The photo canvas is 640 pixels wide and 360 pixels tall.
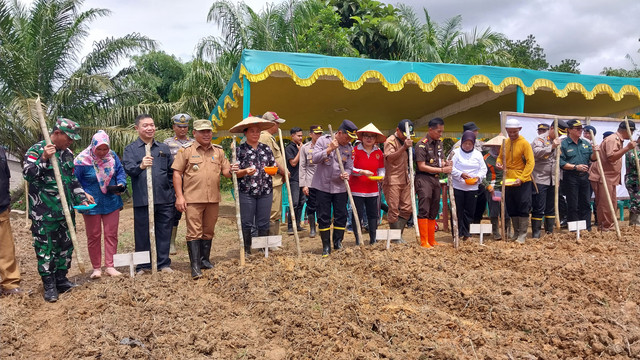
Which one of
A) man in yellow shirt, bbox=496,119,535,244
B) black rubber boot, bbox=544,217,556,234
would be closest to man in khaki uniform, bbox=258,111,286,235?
man in yellow shirt, bbox=496,119,535,244

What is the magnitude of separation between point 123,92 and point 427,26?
37.6 ft

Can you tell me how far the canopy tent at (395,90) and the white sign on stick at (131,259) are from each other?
8.67 feet

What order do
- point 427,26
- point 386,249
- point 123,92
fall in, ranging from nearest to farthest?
point 386,249 < point 123,92 < point 427,26

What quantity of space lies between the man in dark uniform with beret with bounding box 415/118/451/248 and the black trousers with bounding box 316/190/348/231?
0.96 m

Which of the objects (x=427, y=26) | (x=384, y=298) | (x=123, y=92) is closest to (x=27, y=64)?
(x=123, y=92)

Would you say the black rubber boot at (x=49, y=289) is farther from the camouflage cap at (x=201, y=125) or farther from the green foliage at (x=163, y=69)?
the green foliage at (x=163, y=69)

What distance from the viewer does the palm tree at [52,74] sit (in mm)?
10273

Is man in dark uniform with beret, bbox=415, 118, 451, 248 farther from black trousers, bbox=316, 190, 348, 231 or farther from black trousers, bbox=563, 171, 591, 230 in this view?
black trousers, bbox=563, 171, 591, 230

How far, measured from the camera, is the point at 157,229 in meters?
4.25

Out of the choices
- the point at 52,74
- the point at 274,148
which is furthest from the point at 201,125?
the point at 52,74

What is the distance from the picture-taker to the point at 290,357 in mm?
2572

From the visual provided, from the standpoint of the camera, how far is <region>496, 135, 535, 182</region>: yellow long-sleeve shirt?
17.3ft

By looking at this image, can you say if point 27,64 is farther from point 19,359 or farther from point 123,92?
point 19,359

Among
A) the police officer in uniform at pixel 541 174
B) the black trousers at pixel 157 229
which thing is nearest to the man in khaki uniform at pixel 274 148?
the black trousers at pixel 157 229
